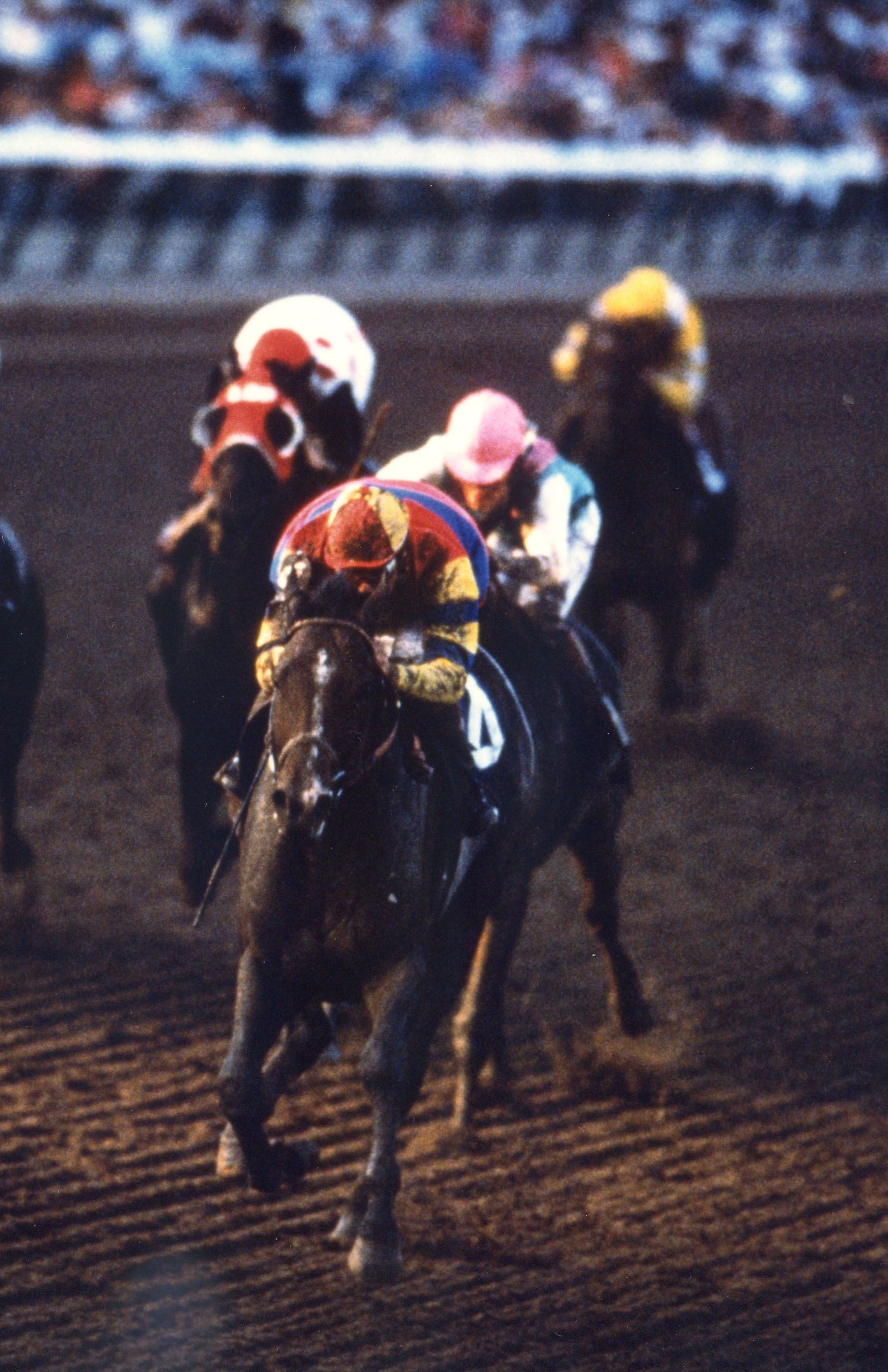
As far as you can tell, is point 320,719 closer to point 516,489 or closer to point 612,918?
point 516,489

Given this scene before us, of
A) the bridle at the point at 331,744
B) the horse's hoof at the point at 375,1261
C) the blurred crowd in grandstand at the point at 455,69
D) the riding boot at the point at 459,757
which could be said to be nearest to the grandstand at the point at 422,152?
the blurred crowd in grandstand at the point at 455,69

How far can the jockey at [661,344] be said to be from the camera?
7449 millimetres

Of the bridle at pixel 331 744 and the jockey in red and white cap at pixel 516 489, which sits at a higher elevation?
the bridle at pixel 331 744

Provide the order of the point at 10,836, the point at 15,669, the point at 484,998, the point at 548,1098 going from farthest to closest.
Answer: the point at 10,836 < the point at 15,669 < the point at 548,1098 < the point at 484,998

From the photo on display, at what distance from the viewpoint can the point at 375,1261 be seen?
154 inches

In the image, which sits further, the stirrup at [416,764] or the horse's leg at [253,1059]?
the stirrup at [416,764]

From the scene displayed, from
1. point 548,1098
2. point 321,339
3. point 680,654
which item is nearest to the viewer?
point 548,1098

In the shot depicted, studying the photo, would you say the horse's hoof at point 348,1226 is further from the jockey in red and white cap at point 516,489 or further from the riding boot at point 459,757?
the jockey in red and white cap at point 516,489

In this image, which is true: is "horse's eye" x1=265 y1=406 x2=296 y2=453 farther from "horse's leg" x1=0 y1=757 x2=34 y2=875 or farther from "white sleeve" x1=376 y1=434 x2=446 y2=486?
"horse's leg" x1=0 y1=757 x2=34 y2=875

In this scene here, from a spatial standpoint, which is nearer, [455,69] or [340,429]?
[340,429]

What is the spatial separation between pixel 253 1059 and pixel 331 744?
680 mm

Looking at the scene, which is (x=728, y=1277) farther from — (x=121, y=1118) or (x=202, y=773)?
(x=202, y=773)

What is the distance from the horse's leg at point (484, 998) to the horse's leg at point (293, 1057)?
695mm

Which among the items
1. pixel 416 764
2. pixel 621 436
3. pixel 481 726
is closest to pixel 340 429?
pixel 481 726
